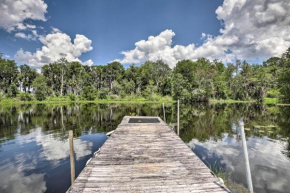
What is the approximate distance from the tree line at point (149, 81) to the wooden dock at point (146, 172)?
144 feet

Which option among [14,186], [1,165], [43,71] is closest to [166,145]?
[14,186]

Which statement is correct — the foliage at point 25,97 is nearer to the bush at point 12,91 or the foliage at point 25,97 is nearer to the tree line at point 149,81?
the tree line at point 149,81

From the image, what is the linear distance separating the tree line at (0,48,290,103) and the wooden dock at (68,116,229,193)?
4385 centimetres

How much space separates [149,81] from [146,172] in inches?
2133

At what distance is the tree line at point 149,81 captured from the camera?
50.0 metres

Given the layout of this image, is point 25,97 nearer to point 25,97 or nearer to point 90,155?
point 25,97

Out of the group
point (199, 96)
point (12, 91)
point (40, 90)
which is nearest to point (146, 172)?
point (199, 96)

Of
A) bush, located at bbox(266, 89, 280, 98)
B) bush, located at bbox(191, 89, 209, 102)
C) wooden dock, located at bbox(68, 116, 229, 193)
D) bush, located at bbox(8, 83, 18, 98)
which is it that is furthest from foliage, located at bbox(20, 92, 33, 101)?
bush, located at bbox(266, 89, 280, 98)

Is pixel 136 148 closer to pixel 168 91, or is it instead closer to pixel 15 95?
pixel 168 91

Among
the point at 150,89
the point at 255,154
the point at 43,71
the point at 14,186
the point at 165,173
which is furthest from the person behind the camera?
the point at 43,71

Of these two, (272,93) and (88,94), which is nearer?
(272,93)

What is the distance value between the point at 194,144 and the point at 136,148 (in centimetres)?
593

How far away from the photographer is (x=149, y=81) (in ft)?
189

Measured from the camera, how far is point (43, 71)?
205 feet
